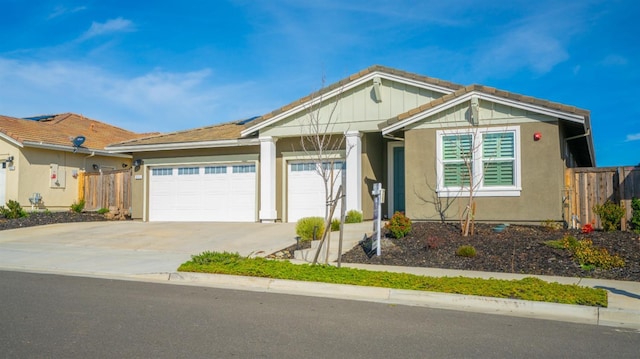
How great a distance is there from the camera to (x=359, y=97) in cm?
1741

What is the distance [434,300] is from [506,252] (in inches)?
143

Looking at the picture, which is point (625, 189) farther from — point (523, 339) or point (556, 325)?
point (523, 339)

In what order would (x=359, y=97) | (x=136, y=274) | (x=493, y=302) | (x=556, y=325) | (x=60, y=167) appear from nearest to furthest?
1. (x=556, y=325)
2. (x=493, y=302)
3. (x=136, y=274)
4. (x=359, y=97)
5. (x=60, y=167)

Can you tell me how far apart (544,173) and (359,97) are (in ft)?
20.6

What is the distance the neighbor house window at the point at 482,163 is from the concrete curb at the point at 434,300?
6.08 metres

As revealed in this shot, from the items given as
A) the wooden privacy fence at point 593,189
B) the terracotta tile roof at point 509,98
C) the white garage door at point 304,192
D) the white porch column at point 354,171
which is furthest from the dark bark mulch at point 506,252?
the white garage door at point 304,192

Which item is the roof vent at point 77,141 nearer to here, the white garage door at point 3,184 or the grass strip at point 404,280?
the white garage door at point 3,184

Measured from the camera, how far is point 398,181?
1805 cm

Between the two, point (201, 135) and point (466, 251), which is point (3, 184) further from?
point (466, 251)

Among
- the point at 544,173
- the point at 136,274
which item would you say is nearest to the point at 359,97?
the point at 544,173

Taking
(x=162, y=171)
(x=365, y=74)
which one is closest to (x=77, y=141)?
(x=162, y=171)

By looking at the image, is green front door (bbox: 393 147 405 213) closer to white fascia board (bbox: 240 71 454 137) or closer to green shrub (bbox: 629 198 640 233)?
white fascia board (bbox: 240 71 454 137)

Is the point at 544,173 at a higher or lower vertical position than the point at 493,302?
higher

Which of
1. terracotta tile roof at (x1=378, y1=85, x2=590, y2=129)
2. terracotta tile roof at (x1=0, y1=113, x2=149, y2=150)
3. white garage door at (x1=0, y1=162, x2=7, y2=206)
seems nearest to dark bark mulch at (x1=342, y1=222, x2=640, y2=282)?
terracotta tile roof at (x1=378, y1=85, x2=590, y2=129)
